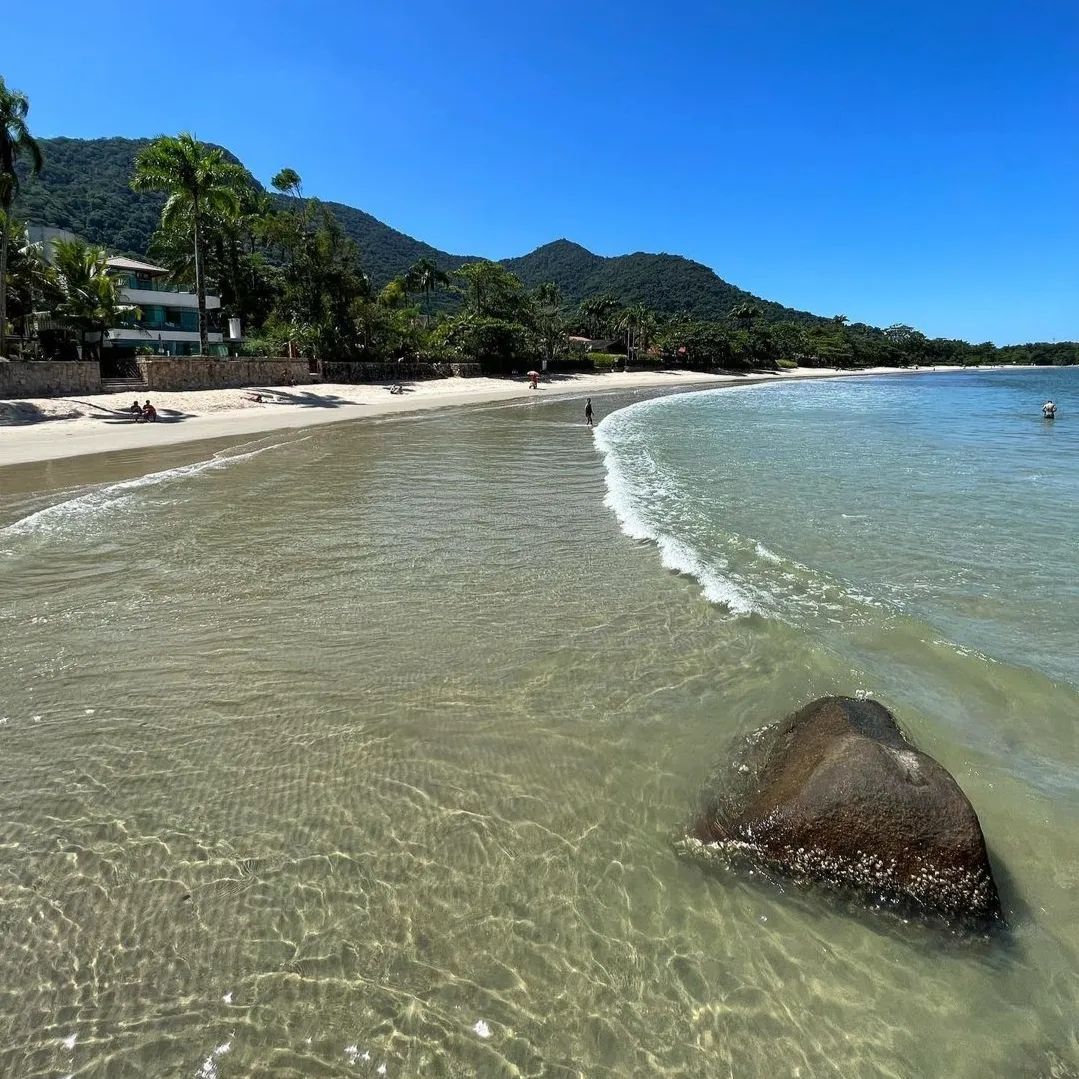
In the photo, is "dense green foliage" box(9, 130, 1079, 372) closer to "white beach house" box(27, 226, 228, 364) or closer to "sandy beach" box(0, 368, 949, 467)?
"white beach house" box(27, 226, 228, 364)

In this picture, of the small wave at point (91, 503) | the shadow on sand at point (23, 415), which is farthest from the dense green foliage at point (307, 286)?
the small wave at point (91, 503)

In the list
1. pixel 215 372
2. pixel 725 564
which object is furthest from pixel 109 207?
pixel 725 564

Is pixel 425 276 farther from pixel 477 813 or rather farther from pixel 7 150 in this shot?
pixel 477 813

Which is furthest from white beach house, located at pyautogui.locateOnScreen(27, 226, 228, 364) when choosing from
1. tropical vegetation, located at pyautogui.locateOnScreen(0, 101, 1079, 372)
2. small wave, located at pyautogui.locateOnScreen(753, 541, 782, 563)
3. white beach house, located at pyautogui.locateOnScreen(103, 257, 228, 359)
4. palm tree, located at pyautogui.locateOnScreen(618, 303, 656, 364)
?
palm tree, located at pyautogui.locateOnScreen(618, 303, 656, 364)

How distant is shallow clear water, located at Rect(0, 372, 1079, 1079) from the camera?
287 cm

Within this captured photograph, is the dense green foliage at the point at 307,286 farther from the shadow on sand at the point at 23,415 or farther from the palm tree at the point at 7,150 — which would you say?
the shadow on sand at the point at 23,415

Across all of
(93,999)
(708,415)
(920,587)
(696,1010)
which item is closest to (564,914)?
(696,1010)

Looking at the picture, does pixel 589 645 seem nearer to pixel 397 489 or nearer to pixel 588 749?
pixel 588 749

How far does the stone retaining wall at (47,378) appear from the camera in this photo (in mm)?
27359

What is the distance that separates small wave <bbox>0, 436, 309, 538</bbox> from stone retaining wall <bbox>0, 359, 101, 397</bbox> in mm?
15294

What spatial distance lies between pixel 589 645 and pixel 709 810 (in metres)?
2.52

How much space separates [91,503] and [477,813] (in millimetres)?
13024

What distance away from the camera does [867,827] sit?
11.6ft

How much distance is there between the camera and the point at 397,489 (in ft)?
48.7
